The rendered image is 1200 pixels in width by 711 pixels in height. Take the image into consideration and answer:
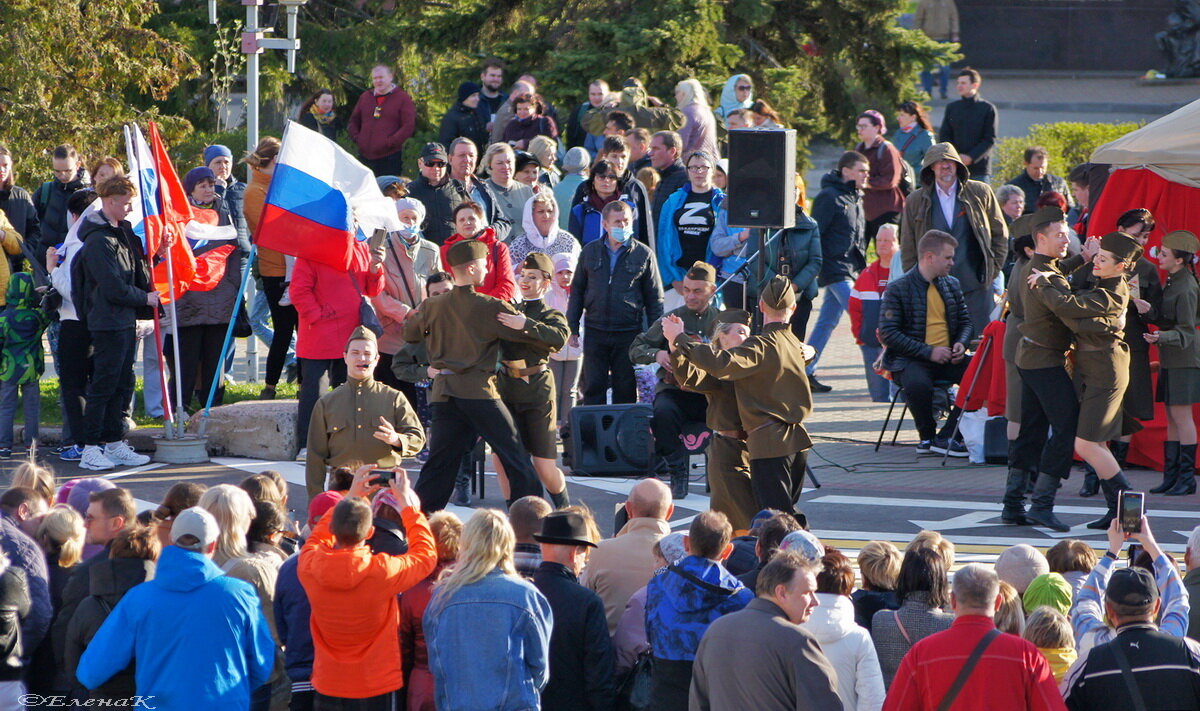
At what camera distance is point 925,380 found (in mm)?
13477

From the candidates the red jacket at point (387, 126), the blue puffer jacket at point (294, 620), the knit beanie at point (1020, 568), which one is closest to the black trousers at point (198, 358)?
the red jacket at point (387, 126)

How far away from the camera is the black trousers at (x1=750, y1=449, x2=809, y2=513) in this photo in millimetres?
9961

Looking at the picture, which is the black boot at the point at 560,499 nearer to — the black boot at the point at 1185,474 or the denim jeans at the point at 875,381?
the black boot at the point at 1185,474

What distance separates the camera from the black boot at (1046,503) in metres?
11.0

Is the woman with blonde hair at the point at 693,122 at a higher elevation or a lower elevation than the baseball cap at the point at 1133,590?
higher

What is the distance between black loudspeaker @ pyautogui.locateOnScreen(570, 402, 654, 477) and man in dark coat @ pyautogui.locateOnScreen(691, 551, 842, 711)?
6.48 metres

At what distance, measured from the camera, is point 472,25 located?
23.2 metres

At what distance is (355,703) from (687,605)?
140cm

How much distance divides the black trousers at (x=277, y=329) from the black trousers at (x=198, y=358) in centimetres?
62

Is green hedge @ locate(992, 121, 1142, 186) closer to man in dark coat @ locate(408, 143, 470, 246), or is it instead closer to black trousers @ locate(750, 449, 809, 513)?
man in dark coat @ locate(408, 143, 470, 246)

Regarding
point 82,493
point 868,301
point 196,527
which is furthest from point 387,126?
point 196,527

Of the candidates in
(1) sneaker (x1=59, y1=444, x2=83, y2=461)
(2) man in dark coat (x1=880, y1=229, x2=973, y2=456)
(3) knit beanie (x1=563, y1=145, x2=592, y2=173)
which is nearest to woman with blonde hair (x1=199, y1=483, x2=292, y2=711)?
(1) sneaker (x1=59, y1=444, x2=83, y2=461)

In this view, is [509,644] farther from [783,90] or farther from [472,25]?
[472,25]

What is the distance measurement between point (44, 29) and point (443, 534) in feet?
39.8
